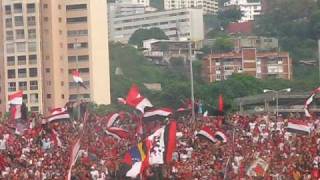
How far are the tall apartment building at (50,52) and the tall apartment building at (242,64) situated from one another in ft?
67.9

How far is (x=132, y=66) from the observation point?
330 ft

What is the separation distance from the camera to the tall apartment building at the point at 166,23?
152 metres

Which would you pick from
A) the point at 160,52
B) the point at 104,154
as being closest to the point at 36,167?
the point at 104,154

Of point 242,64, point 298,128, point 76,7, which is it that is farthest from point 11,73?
point 298,128

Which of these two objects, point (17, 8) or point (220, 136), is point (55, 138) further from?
point (17, 8)

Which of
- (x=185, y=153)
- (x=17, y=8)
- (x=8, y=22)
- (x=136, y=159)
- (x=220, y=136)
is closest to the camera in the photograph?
(x=136, y=159)

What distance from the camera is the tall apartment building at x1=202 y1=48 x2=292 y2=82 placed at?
10138 centimetres

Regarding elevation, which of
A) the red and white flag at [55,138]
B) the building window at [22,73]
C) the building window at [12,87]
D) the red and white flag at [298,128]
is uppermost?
the red and white flag at [298,128]

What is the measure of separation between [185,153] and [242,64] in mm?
78562

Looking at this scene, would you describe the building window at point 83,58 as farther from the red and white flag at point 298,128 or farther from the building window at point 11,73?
the red and white flag at point 298,128

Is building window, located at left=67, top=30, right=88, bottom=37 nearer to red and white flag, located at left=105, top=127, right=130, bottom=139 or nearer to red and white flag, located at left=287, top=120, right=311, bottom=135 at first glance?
red and white flag, located at left=105, top=127, right=130, bottom=139

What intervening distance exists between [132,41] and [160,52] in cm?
1865

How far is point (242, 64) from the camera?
104188 mm

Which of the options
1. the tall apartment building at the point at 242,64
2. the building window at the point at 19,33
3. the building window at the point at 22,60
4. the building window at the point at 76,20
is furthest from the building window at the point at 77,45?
the tall apartment building at the point at 242,64
